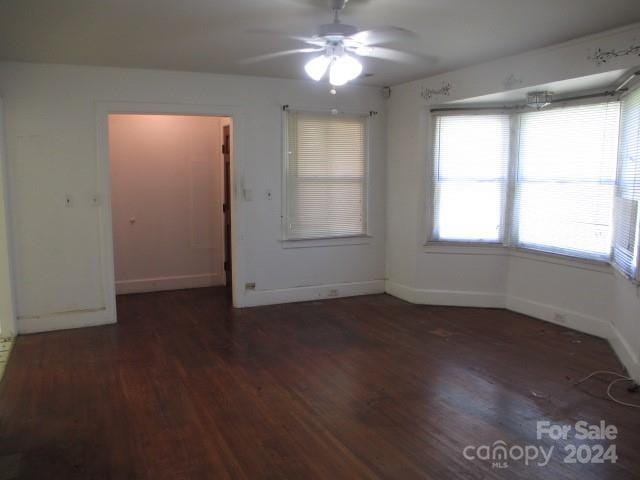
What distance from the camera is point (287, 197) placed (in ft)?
18.9

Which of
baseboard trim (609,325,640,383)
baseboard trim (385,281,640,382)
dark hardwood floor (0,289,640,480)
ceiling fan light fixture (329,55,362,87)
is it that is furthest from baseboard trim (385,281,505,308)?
ceiling fan light fixture (329,55,362,87)

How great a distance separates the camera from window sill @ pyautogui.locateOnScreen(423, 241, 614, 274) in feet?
15.1

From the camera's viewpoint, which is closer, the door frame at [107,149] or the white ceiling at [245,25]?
the white ceiling at [245,25]

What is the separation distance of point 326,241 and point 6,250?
3.23 metres

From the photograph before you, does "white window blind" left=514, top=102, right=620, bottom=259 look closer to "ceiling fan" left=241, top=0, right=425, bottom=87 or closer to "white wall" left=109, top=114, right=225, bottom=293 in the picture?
"ceiling fan" left=241, top=0, right=425, bottom=87

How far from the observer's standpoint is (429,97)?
5.53m

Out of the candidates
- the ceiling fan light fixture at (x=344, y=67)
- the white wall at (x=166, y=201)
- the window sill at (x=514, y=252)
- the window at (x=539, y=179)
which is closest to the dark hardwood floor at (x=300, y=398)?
the window sill at (x=514, y=252)

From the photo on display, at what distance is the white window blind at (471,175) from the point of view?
18.0ft

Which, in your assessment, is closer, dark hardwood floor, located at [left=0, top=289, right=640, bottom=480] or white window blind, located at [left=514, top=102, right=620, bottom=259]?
dark hardwood floor, located at [left=0, top=289, right=640, bottom=480]

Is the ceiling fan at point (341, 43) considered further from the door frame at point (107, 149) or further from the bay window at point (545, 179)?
the bay window at point (545, 179)

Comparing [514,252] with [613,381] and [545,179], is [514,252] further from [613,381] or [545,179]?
[613,381]

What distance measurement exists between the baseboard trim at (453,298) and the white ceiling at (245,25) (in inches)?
97.4

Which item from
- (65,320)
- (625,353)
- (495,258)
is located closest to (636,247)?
(625,353)

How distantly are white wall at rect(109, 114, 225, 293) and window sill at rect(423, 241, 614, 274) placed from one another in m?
2.91
